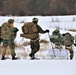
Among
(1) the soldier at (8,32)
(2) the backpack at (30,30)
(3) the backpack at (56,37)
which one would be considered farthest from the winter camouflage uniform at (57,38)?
(1) the soldier at (8,32)

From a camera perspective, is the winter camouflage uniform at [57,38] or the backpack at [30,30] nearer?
the backpack at [30,30]

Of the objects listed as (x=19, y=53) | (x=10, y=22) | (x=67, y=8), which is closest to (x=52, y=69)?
(x=10, y=22)

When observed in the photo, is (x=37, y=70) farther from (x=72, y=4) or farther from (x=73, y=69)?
(x=72, y=4)

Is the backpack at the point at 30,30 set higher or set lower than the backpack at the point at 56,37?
higher

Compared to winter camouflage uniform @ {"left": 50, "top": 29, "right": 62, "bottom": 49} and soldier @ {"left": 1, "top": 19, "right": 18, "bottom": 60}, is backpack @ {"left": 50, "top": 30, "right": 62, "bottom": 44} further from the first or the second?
soldier @ {"left": 1, "top": 19, "right": 18, "bottom": 60}

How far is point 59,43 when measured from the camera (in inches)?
371

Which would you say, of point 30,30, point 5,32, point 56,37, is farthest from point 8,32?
point 56,37

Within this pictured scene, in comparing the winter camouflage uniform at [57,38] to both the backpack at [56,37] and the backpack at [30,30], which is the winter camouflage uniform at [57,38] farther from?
the backpack at [30,30]

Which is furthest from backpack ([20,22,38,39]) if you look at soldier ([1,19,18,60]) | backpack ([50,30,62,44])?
backpack ([50,30,62,44])

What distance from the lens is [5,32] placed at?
9.05m

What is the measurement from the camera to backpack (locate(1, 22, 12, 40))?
9016mm

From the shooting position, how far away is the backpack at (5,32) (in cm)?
902

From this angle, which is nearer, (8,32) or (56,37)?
(8,32)

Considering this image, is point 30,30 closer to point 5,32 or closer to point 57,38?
point 5,32
